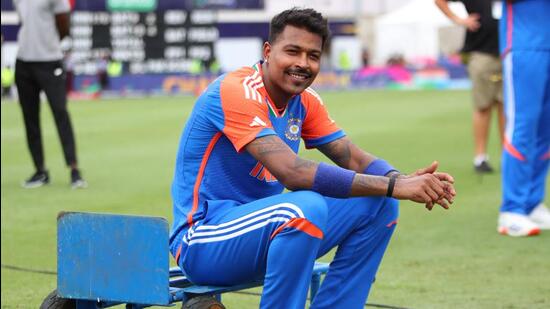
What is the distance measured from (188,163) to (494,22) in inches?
269

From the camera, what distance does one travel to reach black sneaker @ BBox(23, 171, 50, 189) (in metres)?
10.4

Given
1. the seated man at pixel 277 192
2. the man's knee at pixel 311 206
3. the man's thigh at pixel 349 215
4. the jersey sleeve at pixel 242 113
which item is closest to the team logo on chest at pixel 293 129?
the seated man at pixel 277 192

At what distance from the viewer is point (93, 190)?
33.1 ft

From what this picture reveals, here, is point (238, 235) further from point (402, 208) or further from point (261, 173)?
point (402, 208)

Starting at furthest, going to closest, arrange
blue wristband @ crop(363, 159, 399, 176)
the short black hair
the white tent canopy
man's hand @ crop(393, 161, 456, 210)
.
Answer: the white tent canopy
blue wristband @ crop(363, 159, 399, 176)
the short black hair
man's hand @ crop(393, 161, 456, 210)

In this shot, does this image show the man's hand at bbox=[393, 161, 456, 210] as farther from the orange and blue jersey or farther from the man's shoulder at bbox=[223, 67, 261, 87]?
the man's shoulder at bbox=[223, 67, 261, 87]

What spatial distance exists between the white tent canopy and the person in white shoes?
25102mm

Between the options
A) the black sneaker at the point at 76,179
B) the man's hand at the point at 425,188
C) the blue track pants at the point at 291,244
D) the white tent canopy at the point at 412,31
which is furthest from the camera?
the white tent canopy at the point at 412,31

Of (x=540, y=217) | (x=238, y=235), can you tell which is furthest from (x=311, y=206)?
(x=540, y=217)

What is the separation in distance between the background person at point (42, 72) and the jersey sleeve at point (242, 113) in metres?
5.75

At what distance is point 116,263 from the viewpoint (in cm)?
445

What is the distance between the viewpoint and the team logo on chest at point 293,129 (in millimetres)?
4844

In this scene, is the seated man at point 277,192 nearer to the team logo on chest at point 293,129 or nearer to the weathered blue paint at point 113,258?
the team logo on chest at point 293,129

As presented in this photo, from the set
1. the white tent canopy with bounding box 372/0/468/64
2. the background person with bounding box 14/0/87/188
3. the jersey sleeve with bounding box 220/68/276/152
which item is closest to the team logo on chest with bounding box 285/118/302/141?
the jersey sleeve with bounding box 220/68/276/152
